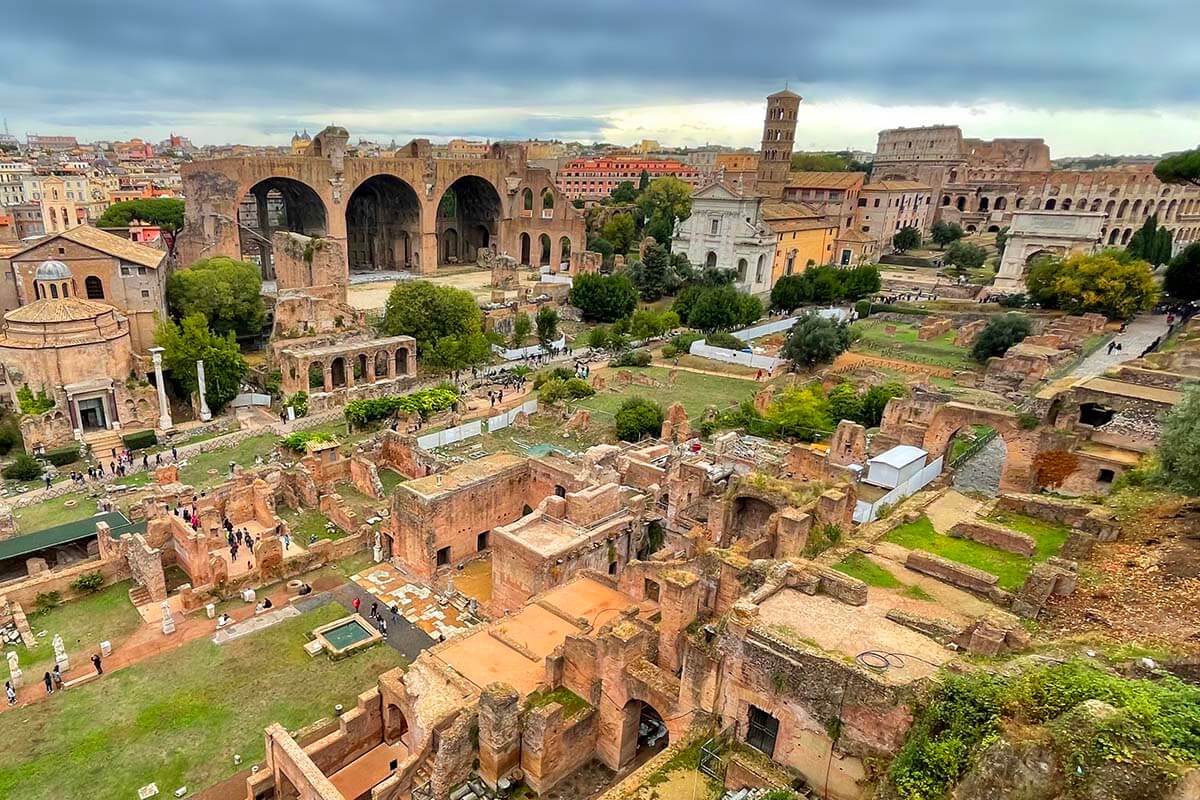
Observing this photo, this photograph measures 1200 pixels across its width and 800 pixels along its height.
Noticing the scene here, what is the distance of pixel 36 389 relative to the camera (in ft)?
107

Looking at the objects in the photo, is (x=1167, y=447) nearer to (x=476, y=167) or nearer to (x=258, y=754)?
(x=258, y=754)

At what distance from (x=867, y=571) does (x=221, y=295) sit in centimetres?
4290

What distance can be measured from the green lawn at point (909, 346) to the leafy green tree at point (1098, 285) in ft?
23.6

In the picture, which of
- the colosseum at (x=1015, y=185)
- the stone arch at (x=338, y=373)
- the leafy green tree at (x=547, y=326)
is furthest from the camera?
the colosseum at (x=1015, y=185)

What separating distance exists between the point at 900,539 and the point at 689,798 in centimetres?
909

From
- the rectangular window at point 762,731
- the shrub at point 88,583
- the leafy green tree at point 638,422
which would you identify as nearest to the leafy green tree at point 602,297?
the leafy green tree at point 638,422

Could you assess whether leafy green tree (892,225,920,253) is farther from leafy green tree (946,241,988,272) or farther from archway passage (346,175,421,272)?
archway passage (346,175,421,272)

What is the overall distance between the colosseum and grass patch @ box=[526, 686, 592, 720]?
259ft

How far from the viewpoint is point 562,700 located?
14.6 metres

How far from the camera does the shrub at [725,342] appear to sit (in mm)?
50438

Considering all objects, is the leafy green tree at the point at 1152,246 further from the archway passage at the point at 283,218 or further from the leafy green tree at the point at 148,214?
the leafy green tree at the point at 148,214

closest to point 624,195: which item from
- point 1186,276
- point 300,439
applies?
point 1186,276

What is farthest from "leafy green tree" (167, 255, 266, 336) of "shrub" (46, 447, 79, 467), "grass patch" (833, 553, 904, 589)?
"grass patch" (833, 553, 904, 589)

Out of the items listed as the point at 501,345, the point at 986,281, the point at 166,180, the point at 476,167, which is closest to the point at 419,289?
the point at 501,345
